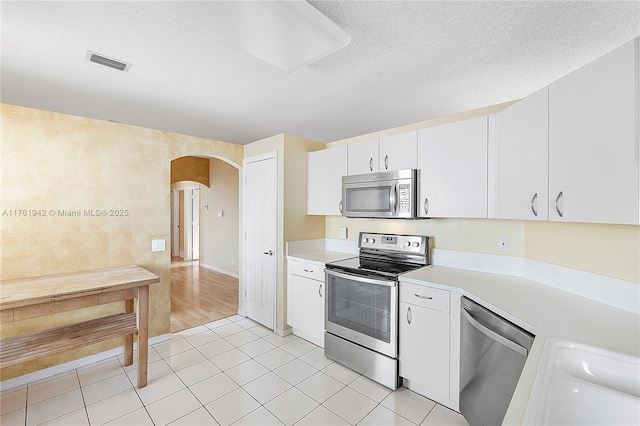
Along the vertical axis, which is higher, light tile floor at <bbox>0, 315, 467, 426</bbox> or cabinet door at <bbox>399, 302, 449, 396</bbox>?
cabinet door at <bbox>399, 302, 449, 396</bbox>

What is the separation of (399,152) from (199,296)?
4018mm

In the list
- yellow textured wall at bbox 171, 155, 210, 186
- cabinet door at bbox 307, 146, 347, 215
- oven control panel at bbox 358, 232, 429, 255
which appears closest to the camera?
oven control panel at bbox 358, 232, 429, 255

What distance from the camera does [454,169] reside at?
2344 millimetres

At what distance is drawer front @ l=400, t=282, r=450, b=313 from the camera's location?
2.09m

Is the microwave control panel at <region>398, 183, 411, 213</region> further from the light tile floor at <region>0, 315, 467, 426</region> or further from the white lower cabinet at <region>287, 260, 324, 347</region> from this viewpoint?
the light tile floor at <region>0, 315, 467, 426</region>

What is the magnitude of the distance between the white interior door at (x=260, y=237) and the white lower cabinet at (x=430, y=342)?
5.62 ft

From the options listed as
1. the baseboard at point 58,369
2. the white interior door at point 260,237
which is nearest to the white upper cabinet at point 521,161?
the white interior door at point 260,237

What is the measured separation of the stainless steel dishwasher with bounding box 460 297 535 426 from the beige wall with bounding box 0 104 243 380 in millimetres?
3050

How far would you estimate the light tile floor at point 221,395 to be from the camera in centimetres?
204

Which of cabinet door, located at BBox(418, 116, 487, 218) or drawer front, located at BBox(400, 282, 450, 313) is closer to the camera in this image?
drawer front, located at BBox(400, 282, 450, 313)

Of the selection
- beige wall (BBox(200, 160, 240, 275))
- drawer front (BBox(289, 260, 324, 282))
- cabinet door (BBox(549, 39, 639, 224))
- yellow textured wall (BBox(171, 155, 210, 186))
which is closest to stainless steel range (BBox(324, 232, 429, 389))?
drawer front (BBox(289, 260, 324, 282))

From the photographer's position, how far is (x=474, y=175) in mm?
2240

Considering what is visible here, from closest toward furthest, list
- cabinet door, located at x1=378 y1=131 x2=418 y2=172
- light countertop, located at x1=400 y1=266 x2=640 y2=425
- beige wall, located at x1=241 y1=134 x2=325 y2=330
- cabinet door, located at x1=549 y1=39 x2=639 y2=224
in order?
light countertop, located at x1=400 y1=266 x2=640 y2=425
cabinet door, located at x1=549 y1=39 x2=639 y2=224
cabinet door, located at x1=378 y1=131 x2=418 y2=172
beige wall, located at x1=241 y1=134 x2=325 y2=330

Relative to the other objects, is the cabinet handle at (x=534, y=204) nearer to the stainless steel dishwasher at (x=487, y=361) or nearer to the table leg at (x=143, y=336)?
the stainless steel dishwasher at (x=487, y=361)
